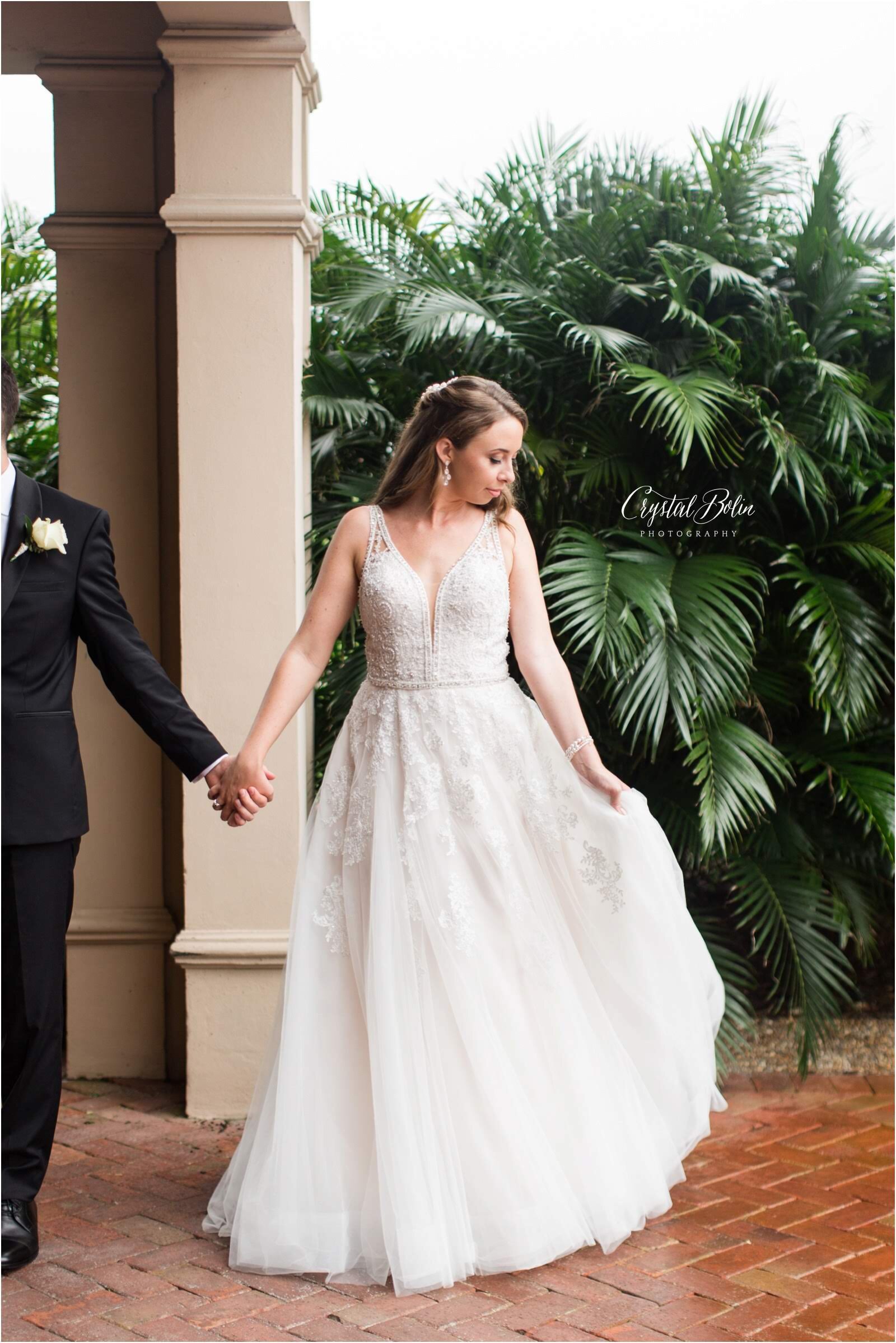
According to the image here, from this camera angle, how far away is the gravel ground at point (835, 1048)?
4336 millimetres

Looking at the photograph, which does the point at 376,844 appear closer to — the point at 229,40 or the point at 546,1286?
the point at 546,1286

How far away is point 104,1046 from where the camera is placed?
13.8 feet

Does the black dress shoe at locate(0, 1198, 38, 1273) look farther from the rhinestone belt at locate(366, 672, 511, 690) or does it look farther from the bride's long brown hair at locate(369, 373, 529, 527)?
the bride's long brown hair at locate(369, 373, 529, 527)

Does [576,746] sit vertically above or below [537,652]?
below

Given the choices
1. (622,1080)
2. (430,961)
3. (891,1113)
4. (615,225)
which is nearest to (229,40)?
(615,225)

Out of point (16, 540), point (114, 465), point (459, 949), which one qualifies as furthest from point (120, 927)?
point (16, 540)

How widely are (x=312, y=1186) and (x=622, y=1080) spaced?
0.79 m

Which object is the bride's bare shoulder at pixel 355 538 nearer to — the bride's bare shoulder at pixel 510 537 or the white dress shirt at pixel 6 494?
the bride's bare shoulder at pixel 510 537

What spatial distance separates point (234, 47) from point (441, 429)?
5.13 ft

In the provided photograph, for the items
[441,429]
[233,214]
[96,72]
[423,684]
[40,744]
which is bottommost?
[40,744]

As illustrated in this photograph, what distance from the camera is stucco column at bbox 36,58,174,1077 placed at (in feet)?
13.2

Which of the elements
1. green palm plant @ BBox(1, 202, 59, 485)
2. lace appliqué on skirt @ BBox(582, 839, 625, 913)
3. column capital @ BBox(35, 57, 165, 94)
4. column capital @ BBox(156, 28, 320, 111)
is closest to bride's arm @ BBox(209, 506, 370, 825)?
lace appliqué on skirt @ BBox(582, 839, 625, 913)

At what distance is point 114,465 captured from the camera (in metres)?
4.08

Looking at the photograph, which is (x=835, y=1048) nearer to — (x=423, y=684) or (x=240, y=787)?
(x=423, y=684)
